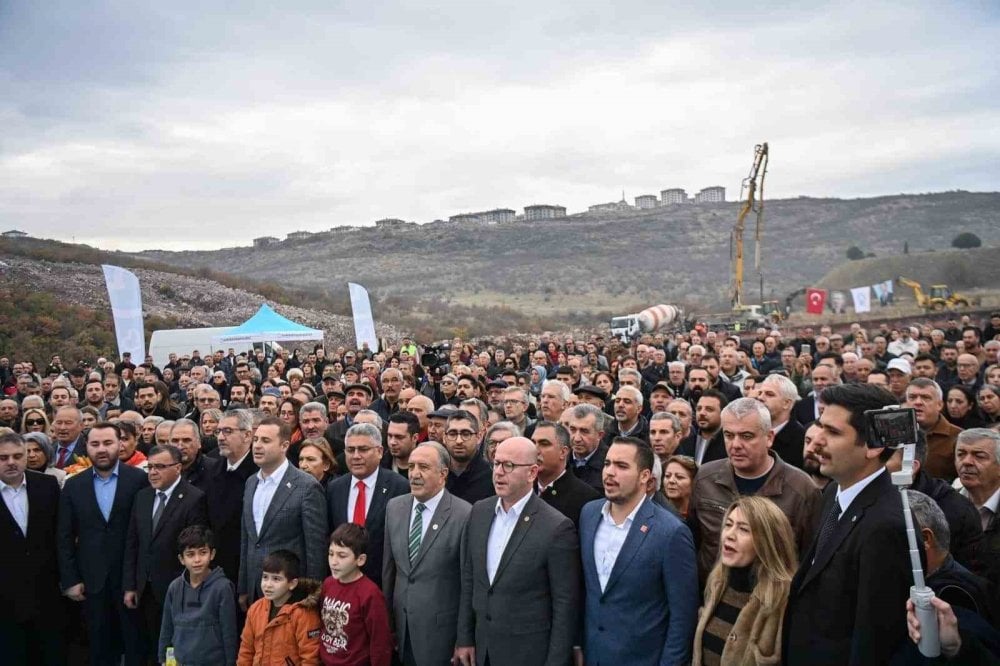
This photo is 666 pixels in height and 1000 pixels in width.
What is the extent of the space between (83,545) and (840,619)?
4.99 meters

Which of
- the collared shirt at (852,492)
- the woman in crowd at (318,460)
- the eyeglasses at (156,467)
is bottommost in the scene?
the woman in crowd at (318,460)

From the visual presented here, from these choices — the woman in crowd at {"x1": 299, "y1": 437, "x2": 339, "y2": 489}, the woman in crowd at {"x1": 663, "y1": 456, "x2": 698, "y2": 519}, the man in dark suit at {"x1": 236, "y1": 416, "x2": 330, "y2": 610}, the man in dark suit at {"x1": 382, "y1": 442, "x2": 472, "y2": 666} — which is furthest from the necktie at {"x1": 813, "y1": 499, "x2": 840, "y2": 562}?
the woman in crowd at {"x1": 299, "y1": 437, "x2": 339, "y2": 489}

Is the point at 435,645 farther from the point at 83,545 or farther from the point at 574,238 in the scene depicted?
the point at 574,238

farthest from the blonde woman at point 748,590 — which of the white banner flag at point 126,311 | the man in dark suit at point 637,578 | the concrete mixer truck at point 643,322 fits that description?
the concrete mixer truck at point 643,322

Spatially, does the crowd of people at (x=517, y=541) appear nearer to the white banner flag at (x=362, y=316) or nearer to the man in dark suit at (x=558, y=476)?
the man in dark suit at (x=558, y=476)

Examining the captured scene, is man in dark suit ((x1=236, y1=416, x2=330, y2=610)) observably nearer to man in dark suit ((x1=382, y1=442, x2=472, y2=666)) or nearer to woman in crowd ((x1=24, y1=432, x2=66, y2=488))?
man in dark suit ((x1=382, y1=442, x2=472, y2=666))

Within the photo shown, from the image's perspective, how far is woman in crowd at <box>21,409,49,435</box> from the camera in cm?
738

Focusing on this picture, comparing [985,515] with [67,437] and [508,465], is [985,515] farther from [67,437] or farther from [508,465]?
[67,437]

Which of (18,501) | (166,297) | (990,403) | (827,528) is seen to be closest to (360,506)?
(18,501)

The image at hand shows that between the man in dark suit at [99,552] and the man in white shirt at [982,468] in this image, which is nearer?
the man in white shirt at [982,468]

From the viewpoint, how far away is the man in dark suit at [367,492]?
489cm

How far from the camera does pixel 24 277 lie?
36750 millimetres

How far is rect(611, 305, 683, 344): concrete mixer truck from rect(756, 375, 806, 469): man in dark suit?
27.5m

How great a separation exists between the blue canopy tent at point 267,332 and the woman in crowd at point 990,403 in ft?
53.6
